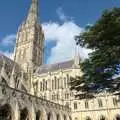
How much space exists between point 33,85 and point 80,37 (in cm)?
4308

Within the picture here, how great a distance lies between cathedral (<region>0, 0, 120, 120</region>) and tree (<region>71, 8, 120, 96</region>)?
605 inches

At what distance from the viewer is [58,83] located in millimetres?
53844

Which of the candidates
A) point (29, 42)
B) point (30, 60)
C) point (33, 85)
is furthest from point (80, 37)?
point (29, 42)

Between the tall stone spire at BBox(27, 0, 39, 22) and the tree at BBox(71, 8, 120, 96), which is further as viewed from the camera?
the tall stone spire at BBox(27, 0, 39, 22)

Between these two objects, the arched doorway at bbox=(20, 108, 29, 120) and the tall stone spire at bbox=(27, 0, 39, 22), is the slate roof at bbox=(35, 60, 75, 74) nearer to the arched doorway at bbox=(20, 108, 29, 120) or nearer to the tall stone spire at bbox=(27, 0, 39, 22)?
the tall stone spire at bbox=(27, 0, 39, 22)

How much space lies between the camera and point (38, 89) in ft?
183

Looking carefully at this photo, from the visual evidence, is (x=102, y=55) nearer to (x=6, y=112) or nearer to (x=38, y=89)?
(x=6, y=112)

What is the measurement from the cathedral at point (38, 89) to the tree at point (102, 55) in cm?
1536

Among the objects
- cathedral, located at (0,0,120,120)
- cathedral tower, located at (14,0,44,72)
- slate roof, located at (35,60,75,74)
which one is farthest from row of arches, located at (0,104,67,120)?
cathedral tower, located at (14,0,44,72)

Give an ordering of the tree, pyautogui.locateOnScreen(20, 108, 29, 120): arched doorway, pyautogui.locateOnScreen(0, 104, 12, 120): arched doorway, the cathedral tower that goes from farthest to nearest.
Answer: the cathedral tower
pyautogui.locateOnScreen(20, 108, 29, 120): arched doorway
pyautogui.locateOnScreen(0, 104, 12, 120): arched doorway
the tree

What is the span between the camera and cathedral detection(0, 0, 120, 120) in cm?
3052

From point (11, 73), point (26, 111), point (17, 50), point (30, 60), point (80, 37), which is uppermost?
point (17, 50)

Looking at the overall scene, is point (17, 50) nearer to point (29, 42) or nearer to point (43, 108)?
point (29, 42)

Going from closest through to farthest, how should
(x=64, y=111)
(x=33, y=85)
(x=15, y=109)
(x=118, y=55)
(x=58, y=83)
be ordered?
(x=118, y=55) → (x=15, y=109) → (x=64, y=111) → (x=58, y=83) → (x=33, y=85)
